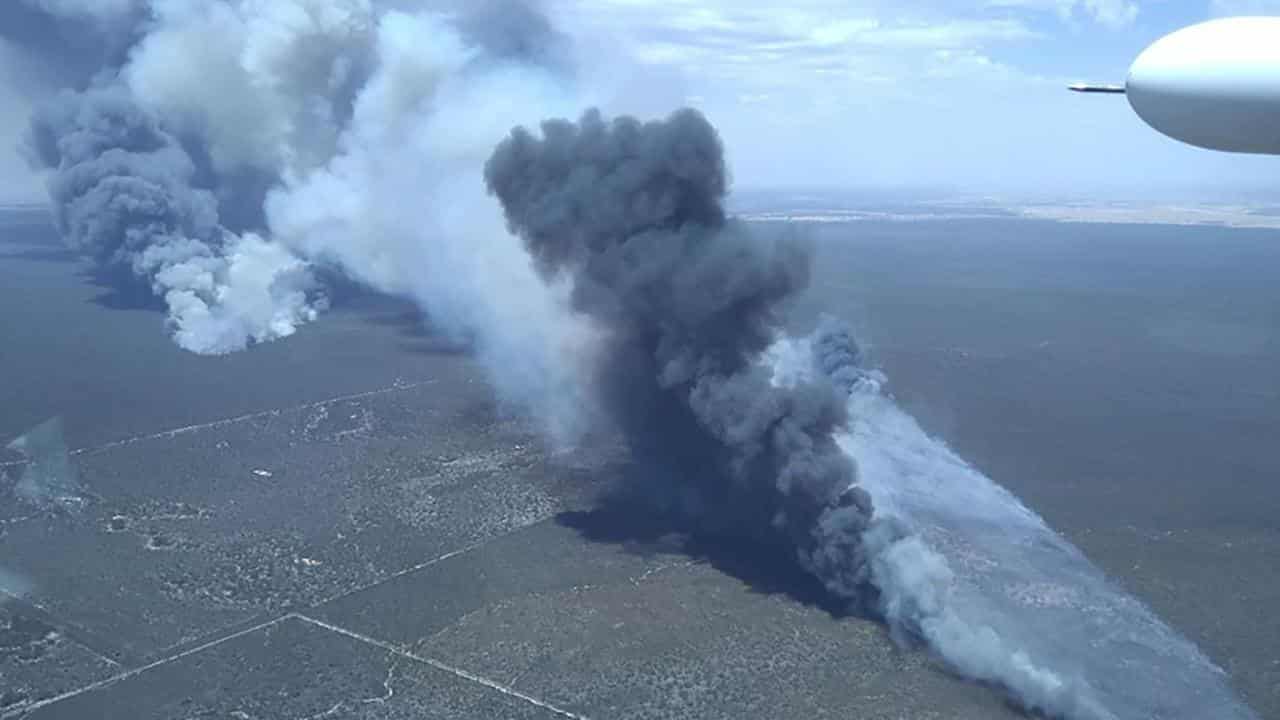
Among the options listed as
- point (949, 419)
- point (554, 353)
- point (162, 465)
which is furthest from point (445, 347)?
point (949, 419)

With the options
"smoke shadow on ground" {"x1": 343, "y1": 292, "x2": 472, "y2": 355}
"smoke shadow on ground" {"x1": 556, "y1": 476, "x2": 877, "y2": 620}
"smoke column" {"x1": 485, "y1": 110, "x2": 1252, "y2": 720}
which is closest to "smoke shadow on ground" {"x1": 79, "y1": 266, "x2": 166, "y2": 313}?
"smoke shadow on ground" {"x1": 343, "y1": 292, "x2": 472, "y2": 355}

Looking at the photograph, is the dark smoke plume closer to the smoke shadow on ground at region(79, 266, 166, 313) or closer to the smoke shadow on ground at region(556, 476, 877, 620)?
the smoke shadow on ground at region(556, 476, 877, 620)

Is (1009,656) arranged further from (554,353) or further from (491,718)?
(554,353)

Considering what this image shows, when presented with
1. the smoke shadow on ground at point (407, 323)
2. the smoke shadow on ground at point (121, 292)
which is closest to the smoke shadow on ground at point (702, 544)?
the smoke shadow on ground at point (407, 323)

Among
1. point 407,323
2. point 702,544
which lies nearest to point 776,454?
point 702,544

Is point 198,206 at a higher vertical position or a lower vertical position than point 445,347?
higher

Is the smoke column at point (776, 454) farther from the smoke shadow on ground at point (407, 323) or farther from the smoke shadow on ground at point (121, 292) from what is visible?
the smoke shadow on ground at point (121, 292)
